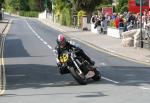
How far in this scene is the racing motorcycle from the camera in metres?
17.8

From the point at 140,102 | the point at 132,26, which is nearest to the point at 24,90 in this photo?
the point at 140,102

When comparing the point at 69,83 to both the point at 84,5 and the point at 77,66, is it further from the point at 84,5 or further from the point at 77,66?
the point at 84,5

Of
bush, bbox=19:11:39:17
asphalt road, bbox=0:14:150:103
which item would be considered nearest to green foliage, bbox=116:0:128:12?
asphalt road, bbox=0:14:150:103

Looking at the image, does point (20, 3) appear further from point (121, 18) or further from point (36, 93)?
point (36, 93)

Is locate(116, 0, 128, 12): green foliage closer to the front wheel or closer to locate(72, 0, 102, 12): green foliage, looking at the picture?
locate(72, 0, 102, 12): green foliage

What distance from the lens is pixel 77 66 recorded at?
17.9m

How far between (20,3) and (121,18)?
113 metres

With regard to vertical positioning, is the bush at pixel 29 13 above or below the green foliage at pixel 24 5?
below

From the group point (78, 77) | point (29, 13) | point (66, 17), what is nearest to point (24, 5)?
point (29, 13)

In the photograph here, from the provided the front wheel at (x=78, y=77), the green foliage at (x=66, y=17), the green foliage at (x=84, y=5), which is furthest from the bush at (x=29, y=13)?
the front wheel at (x=78, y=77)

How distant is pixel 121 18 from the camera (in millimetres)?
40875

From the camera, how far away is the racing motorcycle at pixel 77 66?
17.8m

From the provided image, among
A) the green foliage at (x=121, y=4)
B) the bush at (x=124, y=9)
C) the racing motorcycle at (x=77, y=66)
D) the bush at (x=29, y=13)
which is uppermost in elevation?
the green foliage at (x=121, y=4)

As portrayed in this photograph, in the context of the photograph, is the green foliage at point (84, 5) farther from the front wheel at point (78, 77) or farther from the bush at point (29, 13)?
the bush at point (29, 13)
